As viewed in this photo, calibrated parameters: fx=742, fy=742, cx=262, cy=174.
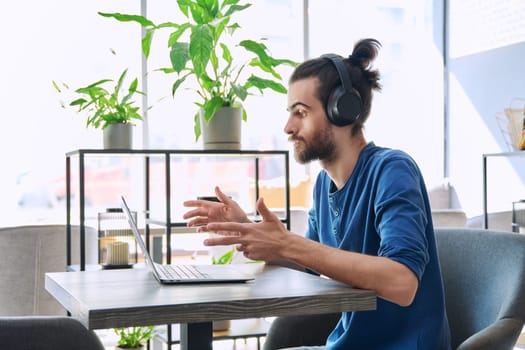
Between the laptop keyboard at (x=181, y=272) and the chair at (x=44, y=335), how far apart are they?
24cm

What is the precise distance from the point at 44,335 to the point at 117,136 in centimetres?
131

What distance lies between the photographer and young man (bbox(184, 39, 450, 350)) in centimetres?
130

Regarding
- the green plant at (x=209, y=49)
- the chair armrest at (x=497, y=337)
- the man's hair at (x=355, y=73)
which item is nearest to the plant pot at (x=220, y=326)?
the green plant at (x=209, y=49)

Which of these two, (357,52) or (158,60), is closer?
(357,52)

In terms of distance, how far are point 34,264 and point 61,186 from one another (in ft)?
10.3

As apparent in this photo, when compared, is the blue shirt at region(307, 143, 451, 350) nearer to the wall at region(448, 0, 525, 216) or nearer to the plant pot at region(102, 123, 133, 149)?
the plant pot at region(102, 123, 133, 149)

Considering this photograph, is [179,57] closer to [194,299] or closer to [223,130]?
[223,130]

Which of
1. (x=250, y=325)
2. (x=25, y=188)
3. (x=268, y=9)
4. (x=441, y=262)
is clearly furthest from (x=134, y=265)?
(x=268, y=9)

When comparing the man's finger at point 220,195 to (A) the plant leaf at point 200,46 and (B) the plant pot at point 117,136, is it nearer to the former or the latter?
(A) the plant leaf at point 200,46

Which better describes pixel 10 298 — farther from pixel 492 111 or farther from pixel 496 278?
pixel 492 111

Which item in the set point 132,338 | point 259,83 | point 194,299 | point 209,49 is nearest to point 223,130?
point 259,83

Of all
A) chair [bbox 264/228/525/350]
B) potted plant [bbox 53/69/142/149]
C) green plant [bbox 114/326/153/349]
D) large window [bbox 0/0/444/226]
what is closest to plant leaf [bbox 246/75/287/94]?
potted plant [bbox 53/69/142/149]

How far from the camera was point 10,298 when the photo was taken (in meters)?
3.09

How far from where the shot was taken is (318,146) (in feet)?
5.45
